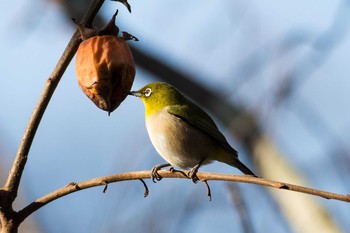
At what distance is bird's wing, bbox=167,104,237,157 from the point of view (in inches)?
125

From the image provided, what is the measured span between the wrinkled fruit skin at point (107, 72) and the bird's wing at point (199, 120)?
1.15m

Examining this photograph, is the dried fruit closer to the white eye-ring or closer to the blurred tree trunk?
the white eye-ring

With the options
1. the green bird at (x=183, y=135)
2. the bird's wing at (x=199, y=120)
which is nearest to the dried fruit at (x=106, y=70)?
the green bird at (x=183, y=135)

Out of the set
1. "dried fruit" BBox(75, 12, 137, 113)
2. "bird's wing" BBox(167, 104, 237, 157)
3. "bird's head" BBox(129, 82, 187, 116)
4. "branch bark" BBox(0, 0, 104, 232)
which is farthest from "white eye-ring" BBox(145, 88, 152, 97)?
"branch bark" BBox(0, 0, 104, 232)

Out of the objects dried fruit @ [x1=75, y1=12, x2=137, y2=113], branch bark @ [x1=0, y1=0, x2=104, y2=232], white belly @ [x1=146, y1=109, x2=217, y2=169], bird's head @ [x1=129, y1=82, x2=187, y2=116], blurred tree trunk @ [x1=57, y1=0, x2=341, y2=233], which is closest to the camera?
branch bark @ [x1=0, y1=0, x2=104, y2=232]

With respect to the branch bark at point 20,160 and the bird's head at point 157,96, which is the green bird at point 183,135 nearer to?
the bird's head at point 157,96

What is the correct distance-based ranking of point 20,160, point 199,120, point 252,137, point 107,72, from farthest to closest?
point 252,137 → point 199,120 → point 107,72 → point 20,160

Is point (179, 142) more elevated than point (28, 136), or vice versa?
point (28, 136)

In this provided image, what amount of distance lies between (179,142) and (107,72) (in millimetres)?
1118

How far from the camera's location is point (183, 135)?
3184 millimetres

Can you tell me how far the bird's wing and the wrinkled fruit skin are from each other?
1153mm

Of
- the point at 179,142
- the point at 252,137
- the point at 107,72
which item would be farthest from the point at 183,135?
the point at 252,137

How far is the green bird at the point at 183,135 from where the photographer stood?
313 centimetres

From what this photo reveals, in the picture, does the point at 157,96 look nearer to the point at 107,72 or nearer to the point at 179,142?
the point at 179,142
